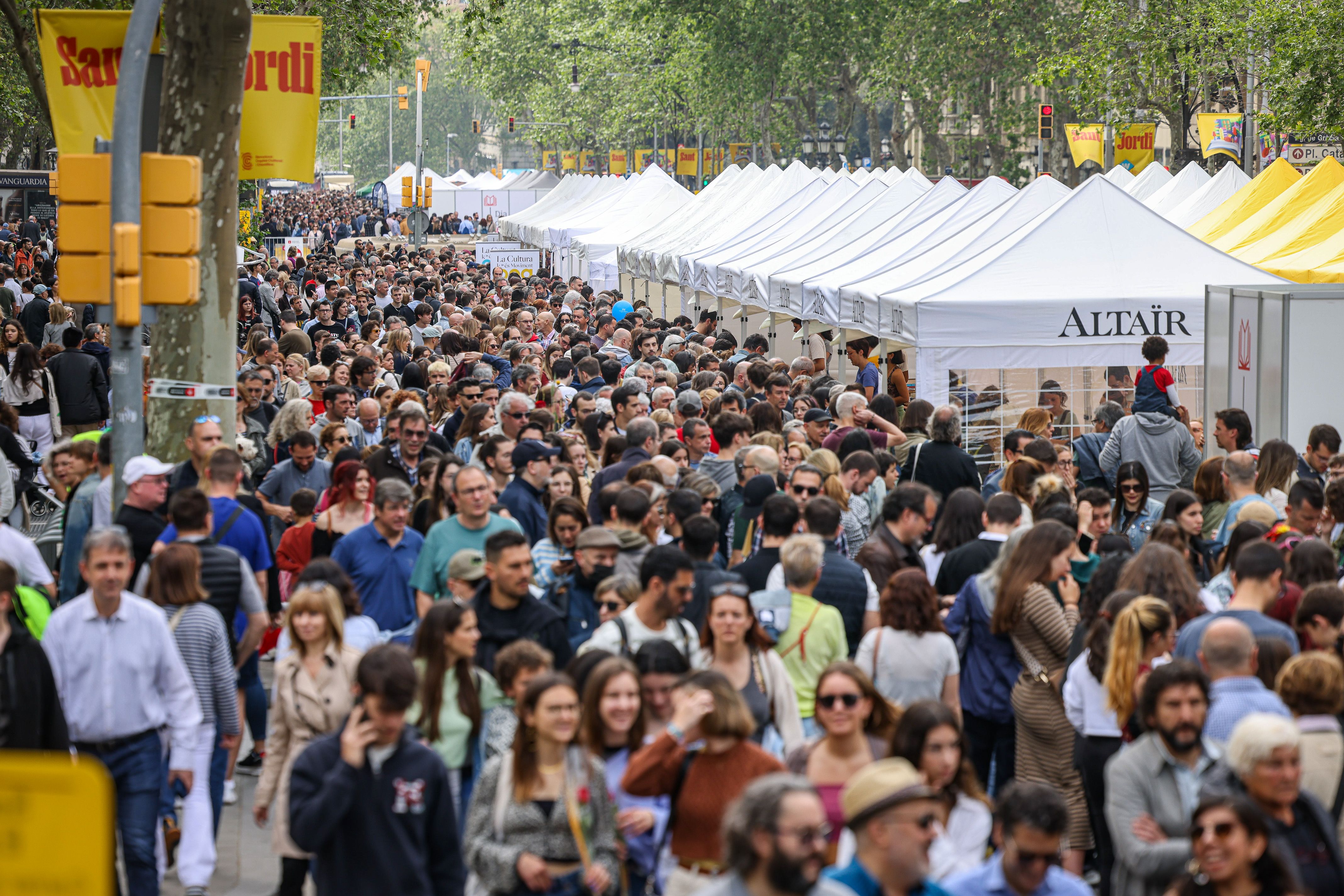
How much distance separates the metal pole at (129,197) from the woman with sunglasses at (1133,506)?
18.1ft

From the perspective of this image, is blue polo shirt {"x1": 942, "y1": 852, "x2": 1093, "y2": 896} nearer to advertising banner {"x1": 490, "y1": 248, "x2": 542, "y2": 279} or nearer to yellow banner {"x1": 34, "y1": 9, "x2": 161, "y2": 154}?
yellow banner {"x1": 34, "y1": 9, "x2": 161, "y2": 154}

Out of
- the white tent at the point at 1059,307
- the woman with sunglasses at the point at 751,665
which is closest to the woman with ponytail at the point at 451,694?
the woman with sunglasses at the point at 751,665

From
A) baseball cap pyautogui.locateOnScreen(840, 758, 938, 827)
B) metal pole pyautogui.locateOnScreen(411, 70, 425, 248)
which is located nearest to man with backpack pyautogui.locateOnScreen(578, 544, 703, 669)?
baseball cap pyautogui.locateOnScreen(840, 758, 938, 827)

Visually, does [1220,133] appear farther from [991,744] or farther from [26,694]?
[26,694]

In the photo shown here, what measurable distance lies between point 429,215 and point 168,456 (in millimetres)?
69625

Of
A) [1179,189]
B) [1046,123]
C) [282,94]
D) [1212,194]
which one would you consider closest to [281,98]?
[282,94]

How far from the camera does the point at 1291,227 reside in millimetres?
18906

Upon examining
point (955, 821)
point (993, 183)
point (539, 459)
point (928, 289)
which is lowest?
point (955, 821)

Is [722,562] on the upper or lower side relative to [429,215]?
lower

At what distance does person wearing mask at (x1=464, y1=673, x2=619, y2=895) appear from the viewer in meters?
5.03

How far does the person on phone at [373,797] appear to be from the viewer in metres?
5.10

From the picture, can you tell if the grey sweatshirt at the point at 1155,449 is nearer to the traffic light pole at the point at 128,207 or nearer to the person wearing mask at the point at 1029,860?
→ the traffic light pole at the point at 128,207

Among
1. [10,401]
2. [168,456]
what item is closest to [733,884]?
[168,456]

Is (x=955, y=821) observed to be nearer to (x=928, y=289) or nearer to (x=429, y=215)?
(x=928, y=289)
